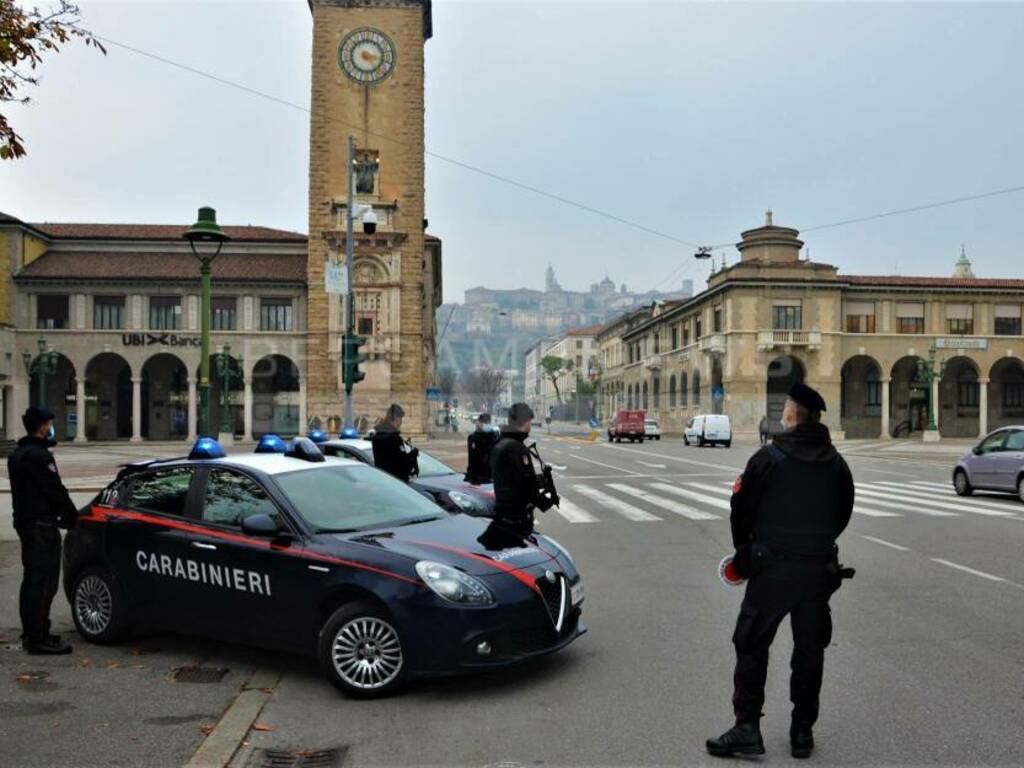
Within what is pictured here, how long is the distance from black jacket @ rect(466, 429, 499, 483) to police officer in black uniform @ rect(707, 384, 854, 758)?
7.51 m

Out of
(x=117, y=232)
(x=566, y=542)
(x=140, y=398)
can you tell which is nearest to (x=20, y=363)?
(x=140, y=398)

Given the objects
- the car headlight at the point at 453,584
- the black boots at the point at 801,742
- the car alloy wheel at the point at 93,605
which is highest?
the car headlight at the point at 453,584

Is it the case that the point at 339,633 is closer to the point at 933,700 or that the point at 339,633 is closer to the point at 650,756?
the point at 650,756

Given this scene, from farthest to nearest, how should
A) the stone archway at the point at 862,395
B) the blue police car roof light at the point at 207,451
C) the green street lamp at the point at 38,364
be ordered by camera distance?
1. the stone archway at the point at 862,395
2. the green street lamp at the point at 38,364
3. the blue police car roof light at the point at 207,451

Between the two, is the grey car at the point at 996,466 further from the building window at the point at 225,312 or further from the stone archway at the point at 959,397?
the stone archway at the point at 959,397

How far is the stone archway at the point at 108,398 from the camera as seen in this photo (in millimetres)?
55562

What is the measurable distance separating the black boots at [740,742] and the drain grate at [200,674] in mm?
3322

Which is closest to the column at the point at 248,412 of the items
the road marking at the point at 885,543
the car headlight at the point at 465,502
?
the car headlight at the point at 465,502

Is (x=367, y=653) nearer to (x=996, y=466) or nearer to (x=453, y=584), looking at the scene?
(x=453, y=584)

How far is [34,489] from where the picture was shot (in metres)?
6.64

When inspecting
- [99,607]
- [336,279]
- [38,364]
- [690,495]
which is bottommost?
[690,495]

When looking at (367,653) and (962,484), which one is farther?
(962,484)

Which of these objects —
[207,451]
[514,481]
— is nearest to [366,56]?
[207,451]

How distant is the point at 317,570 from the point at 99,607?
228cm
